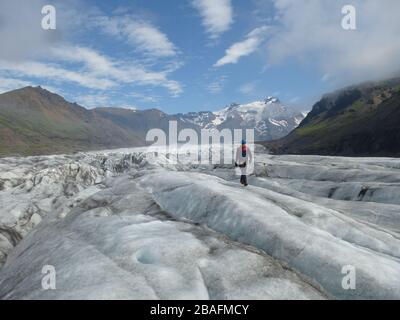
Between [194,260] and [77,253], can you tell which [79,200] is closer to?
[77,253]

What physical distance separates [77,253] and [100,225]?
338 cm

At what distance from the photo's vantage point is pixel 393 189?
105 feet

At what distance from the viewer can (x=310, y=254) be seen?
17.2 meters

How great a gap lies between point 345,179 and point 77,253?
30.2m

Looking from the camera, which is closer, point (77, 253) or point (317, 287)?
point (317, 287)
